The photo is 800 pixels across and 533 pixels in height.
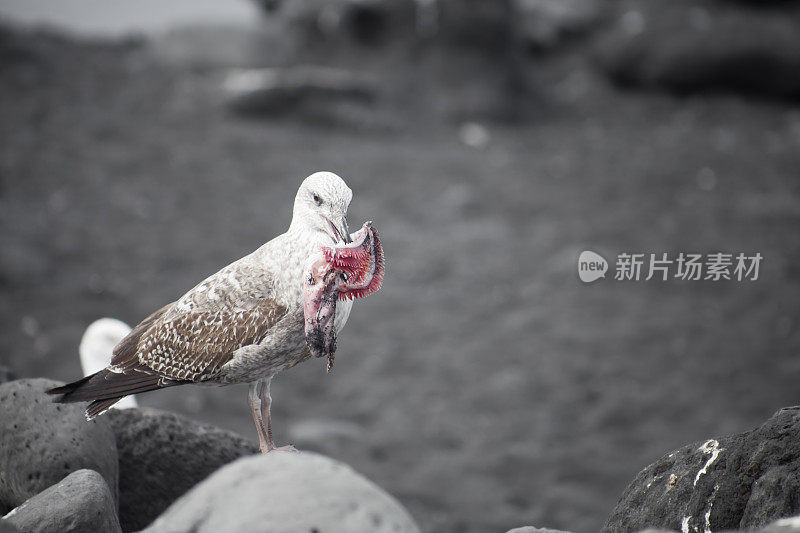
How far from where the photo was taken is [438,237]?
57.1ft

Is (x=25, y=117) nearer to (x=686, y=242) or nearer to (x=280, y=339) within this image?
(x=686, y=242)

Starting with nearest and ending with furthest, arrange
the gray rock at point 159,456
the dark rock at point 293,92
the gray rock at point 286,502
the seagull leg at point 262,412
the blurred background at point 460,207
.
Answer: the gray rock at point 286,502
the seagull leg at point 262,412
the gray rock at point 159,456
the blurred background at point 460,207
the dark rock at point 293,92

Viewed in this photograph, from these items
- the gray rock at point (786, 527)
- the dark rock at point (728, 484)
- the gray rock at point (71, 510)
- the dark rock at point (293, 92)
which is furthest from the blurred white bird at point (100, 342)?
the dark rock at point (293, 92)

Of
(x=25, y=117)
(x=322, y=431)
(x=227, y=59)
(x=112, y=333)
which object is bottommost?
(x=322, y=431)

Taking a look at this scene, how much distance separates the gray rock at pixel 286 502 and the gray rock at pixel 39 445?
2236mm

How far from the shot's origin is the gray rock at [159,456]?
6.06 meters

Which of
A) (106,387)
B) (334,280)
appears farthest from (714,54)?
(106,387)

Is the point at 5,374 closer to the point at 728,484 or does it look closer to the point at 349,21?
the point at 728,484

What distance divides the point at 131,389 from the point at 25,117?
1696cm

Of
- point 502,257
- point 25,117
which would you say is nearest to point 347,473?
point 502,257

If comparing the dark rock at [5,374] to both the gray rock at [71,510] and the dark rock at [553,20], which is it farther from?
the dark rock at [553,20]

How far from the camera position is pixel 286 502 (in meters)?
3.37

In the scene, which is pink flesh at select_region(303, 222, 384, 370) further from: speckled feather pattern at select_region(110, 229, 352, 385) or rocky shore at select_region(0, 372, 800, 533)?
rocky shore at select_region(0, 372, 800, 533)

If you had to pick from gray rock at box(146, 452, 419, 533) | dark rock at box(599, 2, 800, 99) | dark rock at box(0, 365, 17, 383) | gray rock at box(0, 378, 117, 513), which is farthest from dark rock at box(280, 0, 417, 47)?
gray rock at box(146, 452, 419, 533)
